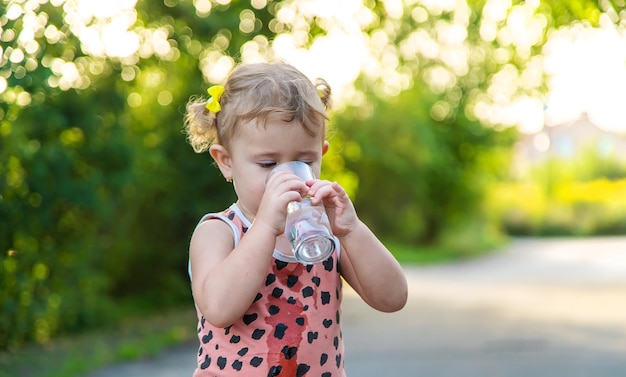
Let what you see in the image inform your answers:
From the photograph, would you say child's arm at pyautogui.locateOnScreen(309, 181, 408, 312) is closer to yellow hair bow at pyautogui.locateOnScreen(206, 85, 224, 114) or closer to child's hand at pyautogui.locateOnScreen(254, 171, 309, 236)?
child's hand at pyautogui.locateOnScreen(254, 171, 309, 236)

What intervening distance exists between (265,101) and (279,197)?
0.85 ft

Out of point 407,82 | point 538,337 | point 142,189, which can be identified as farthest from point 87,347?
point 407,82

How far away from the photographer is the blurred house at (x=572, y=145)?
28.6 metres

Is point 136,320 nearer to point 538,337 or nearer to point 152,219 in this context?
point 152,219

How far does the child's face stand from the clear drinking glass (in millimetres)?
86

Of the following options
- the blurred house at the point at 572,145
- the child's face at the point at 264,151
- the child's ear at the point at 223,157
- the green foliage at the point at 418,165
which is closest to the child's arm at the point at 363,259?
the child's face at the point at 264,151

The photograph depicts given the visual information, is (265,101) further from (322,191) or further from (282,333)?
(282,333)

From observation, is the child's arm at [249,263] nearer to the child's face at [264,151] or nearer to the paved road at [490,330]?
the child's face at [264,151]

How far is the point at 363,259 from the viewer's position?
2180mm

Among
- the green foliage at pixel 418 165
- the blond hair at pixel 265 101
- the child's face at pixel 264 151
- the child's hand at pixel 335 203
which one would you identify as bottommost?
the child's hand at pixel 335 203

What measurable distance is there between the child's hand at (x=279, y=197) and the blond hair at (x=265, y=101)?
5.8 inches

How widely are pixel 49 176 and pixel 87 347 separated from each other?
1452mm

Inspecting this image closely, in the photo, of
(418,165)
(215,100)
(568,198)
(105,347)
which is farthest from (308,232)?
(568,198)

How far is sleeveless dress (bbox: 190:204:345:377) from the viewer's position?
2143 millimetres
